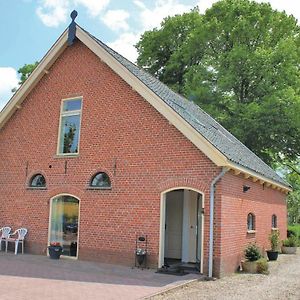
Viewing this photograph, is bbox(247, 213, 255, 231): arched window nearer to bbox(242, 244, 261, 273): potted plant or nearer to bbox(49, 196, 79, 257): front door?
bbox(242, 244, 261, 273): potted plant

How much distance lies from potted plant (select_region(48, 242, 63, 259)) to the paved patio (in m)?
0.45

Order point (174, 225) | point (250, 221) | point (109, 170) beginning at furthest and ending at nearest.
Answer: point (174, 225), point (250, 221), point (109, 170)

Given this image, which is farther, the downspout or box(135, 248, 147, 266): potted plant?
box(135, 248, 147, 266): potted plant

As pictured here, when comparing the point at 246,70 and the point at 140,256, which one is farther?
the point at 246,70

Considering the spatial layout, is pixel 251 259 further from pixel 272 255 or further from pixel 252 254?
pixel 272 255

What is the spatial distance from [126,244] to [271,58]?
1754 centimetres

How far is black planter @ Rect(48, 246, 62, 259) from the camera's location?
14.7 m

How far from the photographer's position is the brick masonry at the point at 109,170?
13.0 m

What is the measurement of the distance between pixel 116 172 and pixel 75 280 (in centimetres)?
440

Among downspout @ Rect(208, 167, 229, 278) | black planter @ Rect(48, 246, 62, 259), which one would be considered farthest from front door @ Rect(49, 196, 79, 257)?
downspout @ Rect(208, 167, 229, 278)

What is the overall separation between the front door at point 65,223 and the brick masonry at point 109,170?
29 centimetres

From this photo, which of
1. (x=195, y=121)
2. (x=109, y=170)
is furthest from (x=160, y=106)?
(x=109, y=170)

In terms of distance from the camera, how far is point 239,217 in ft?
45.0

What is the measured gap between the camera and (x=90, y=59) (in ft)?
51.6
